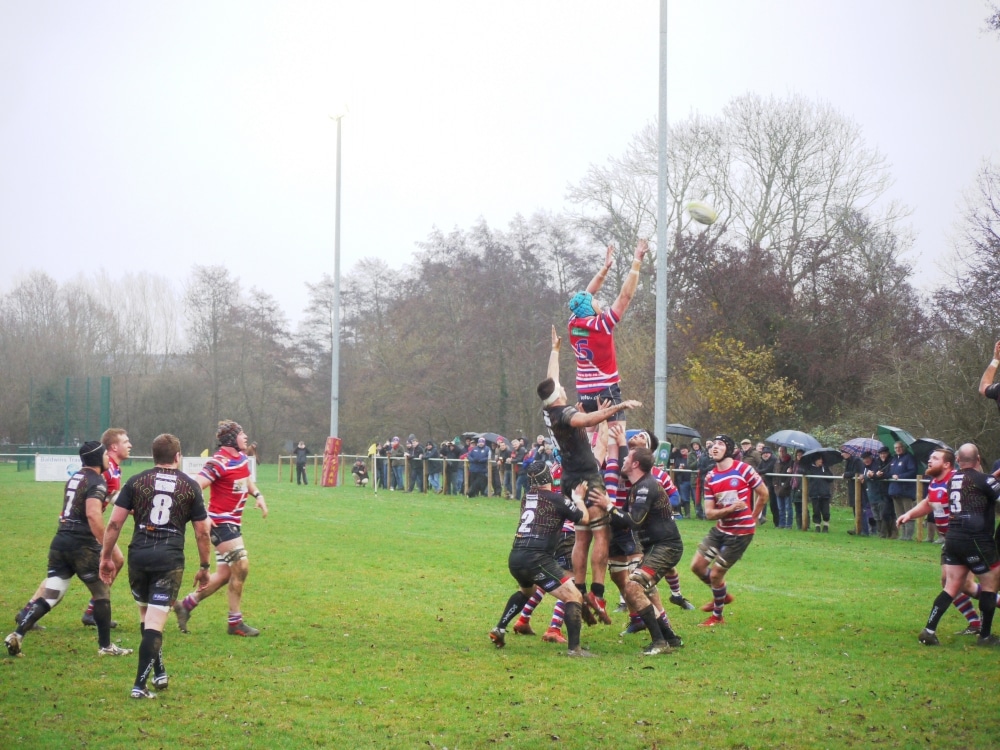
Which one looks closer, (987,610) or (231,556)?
(987,610)

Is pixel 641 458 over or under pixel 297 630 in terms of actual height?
over

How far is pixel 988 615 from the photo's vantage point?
9.85m

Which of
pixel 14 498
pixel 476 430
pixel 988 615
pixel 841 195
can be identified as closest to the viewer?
pixel 988 615

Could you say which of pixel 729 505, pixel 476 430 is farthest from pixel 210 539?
pixel 476 430

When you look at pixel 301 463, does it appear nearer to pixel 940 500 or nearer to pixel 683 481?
pixel 683 481

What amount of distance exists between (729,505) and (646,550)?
1.22 metres

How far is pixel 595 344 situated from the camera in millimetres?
10828

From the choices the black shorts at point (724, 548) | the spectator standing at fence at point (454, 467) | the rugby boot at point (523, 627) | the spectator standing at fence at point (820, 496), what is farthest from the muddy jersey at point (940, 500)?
the spectator standing at fence at point (454, 467)

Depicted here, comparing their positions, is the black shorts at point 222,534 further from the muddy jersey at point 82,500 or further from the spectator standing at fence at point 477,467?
the spectator standing at fence at point 477,467

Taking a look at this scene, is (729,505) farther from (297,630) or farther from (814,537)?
(814,537)

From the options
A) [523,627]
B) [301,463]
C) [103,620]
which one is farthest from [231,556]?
[301,463]

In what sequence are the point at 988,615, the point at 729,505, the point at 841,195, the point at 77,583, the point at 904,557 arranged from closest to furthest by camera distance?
the point at 988,615 → the point at 729,505 → the point at 77,583 → the point at 904,557 → the point at 841,195

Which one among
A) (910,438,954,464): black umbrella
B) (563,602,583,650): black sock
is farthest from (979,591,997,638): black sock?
(910,438,954,464): black umbrella

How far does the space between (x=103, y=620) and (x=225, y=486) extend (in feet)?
5.87
